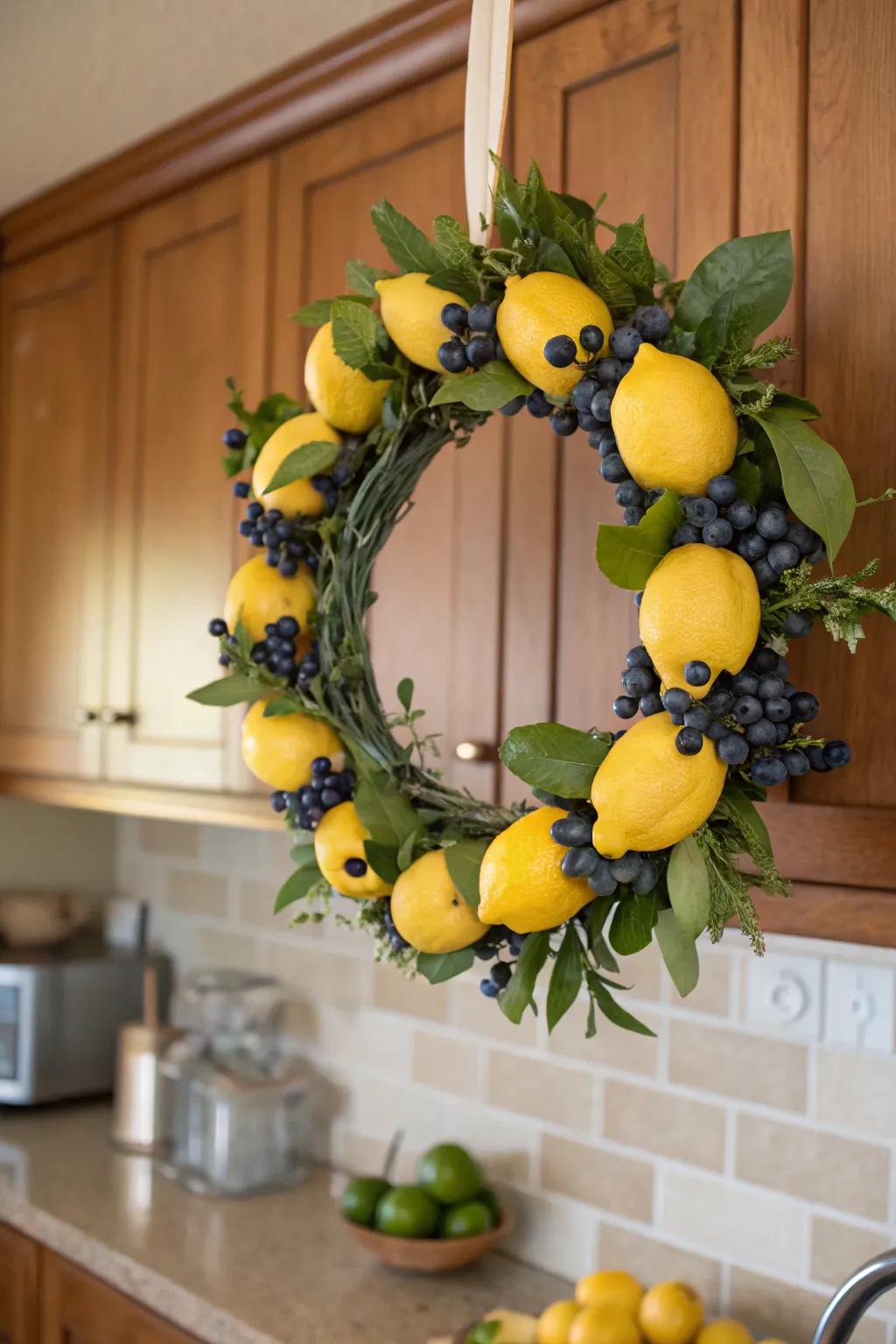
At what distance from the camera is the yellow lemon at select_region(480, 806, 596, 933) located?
87 cm

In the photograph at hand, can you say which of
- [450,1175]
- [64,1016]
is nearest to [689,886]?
[450,1175]

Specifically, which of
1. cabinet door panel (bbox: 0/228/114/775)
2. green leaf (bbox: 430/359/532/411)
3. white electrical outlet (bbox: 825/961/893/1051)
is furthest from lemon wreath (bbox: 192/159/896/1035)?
cabinet door panel (bbox: 0/228/114/775)

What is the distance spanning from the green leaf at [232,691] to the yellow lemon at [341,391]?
239 mm

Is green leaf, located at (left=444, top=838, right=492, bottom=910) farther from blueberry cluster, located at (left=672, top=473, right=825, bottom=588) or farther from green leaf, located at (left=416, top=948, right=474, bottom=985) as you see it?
blueberry cluster, located at (left=672, top=473, right=825, bottom=588)

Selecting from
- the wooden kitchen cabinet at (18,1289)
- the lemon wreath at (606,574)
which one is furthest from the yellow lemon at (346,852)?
the wooden kitchen cabinet at (18,1289)

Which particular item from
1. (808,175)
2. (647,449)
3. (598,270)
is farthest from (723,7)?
(647,449)

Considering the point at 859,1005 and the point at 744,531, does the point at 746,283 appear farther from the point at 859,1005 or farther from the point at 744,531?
the point at 859,1005

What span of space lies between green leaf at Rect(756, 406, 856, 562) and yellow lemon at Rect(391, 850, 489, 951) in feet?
1.25

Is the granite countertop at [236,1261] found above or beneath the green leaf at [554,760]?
beneath

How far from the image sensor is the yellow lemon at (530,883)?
34.4 inches

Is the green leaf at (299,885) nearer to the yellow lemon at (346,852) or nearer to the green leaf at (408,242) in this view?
the yellow lemon at (346,852)

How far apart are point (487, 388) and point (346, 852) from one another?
1.29 ft

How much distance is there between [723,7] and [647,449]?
57cm

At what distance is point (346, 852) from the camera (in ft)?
3.51
